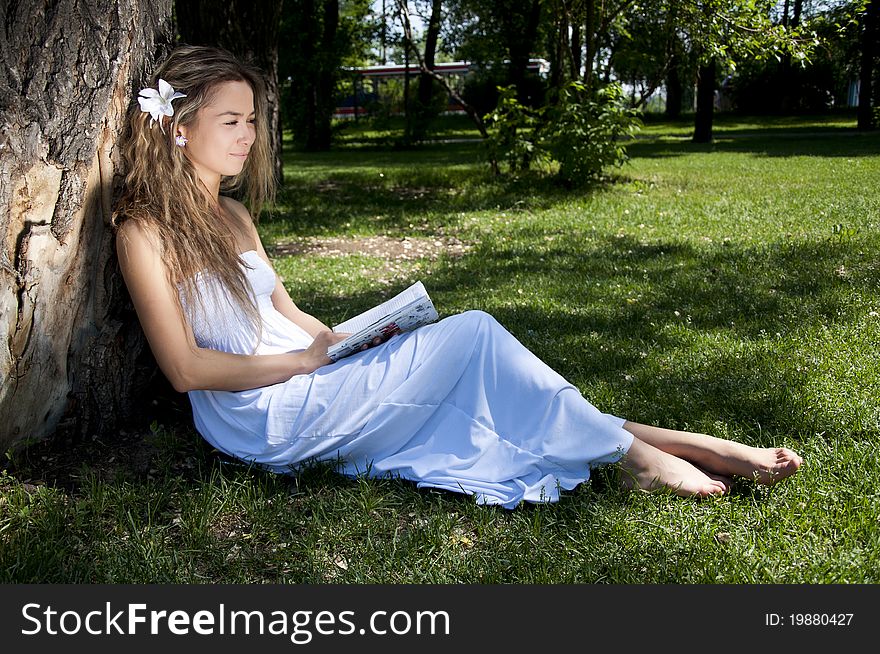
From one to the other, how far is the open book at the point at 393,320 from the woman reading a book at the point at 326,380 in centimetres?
5

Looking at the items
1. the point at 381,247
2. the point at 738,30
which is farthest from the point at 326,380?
the point at 738,30

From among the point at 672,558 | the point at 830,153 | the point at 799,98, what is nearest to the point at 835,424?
the point at 672,558

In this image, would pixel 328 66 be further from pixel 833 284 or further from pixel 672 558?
pixel 672 558

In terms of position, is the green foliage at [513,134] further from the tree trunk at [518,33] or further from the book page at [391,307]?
the tree trunk at [518,33]

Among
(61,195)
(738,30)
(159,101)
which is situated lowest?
(61,195)

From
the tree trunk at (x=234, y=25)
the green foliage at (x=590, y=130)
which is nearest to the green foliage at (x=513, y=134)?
the green foliage at (x=590, y=130)

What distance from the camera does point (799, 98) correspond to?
32312 mm

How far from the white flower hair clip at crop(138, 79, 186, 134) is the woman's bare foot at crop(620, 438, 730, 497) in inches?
82.9

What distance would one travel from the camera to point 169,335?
2889 mm

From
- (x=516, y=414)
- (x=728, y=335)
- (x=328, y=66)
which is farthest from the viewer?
(x=328, y=66)

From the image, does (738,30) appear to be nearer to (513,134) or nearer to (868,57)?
(513,134)

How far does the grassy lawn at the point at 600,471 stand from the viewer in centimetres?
259

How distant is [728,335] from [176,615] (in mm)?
3564

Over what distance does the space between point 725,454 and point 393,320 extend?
4.33 ft
